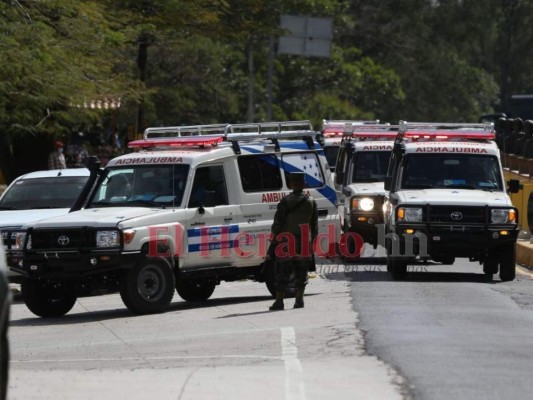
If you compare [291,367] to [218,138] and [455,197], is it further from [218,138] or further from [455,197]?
[455,197]

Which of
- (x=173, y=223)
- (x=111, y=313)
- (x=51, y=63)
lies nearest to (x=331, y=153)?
(x=51, y=63)

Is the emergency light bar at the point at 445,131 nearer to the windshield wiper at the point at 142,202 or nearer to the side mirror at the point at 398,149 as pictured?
the side mirror at the point at 398,149

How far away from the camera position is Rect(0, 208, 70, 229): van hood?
59.4 feet

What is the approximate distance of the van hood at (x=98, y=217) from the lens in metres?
15.6

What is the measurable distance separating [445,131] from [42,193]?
6.35 meters

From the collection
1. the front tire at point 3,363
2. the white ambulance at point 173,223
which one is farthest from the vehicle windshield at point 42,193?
the front tire at point 3,363

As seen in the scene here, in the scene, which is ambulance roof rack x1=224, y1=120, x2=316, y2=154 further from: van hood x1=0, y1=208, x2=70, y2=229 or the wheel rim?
van hood x1=0, y1=208, x2=70, y2=229

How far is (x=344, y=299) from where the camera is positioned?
16.7 metres

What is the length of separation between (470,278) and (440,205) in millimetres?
Answer: 2054

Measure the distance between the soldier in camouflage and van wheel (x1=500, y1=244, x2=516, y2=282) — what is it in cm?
429

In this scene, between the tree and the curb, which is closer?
the curb

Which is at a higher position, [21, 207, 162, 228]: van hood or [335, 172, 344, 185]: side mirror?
[335, 172, 344, 185]: side mirror

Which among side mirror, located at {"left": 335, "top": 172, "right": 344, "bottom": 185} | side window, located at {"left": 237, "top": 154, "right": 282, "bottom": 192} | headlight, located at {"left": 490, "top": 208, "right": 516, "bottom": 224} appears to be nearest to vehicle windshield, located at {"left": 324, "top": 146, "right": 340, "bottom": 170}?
side mirror, located at {"left": 335, "top": 172, "right": 344, "bottom": 185}

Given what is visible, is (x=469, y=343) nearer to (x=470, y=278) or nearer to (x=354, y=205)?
(x=470, y=278)
